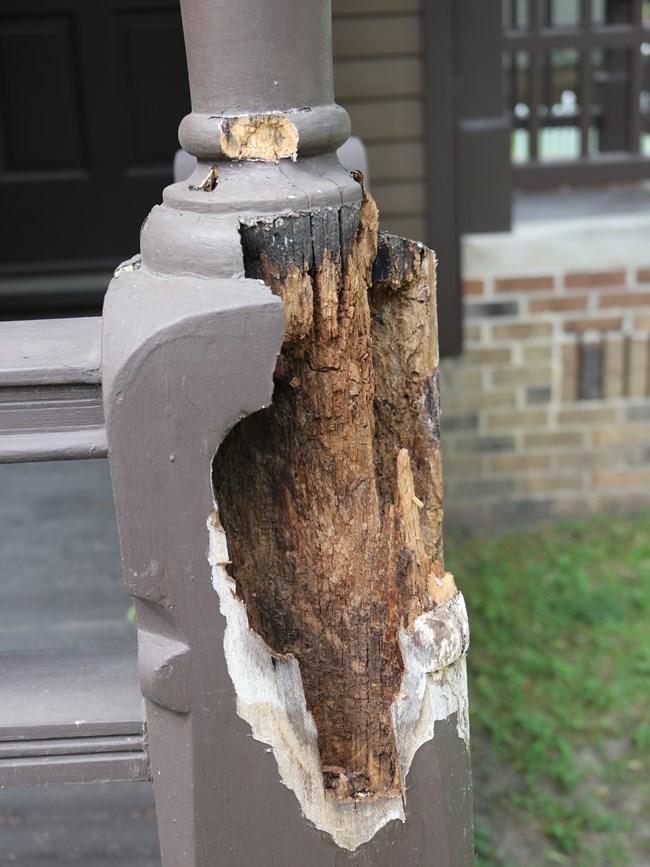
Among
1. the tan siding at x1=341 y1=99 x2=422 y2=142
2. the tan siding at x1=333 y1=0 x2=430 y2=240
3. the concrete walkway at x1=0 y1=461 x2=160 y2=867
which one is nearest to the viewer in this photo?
the concrete walkway at x1=0 y1=461 x2=160 y2=867

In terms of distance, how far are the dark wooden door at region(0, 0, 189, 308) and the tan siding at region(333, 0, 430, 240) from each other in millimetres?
783

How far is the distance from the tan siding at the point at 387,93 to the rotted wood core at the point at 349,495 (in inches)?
98.4

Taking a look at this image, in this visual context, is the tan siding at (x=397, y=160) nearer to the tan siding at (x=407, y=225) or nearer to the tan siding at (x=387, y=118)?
the tan siding at (x=387, y=118)

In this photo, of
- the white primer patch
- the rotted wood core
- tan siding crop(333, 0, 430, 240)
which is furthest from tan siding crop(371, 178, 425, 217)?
the white primer patch

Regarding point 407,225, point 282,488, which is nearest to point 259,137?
point 282,488

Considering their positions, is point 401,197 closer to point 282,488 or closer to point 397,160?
point 397,160

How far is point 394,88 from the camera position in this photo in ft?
11.3

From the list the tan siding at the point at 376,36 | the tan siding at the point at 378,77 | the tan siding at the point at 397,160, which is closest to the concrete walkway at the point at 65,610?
the tan siding at the point at 397,160

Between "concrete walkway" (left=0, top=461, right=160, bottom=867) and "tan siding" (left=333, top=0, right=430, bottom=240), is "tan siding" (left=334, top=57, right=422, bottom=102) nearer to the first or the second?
"tan siding" (left=333, top=0, right=430, bottom=240)

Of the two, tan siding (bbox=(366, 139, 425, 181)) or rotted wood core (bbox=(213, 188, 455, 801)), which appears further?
tan siding (bbox=(366, 139, 425, 181))

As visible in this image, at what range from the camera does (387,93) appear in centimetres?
344

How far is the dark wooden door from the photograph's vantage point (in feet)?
12.4

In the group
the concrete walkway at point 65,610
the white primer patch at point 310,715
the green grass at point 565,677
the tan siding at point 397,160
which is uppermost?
the tan siding at point 397,160

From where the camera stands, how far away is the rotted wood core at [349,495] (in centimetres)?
105
